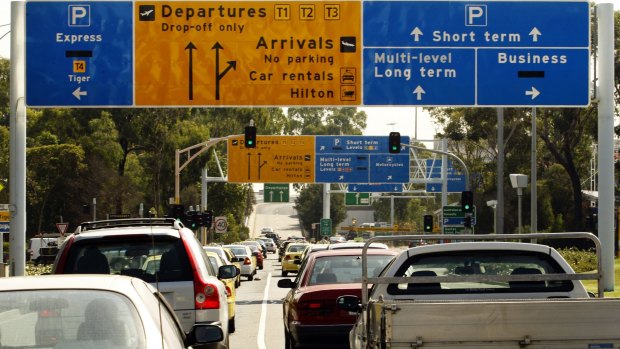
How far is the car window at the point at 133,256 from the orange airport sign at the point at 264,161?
45291 millimetres

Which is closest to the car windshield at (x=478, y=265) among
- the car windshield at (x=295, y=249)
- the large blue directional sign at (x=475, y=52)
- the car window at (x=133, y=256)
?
the car window at (x=133, y=256)

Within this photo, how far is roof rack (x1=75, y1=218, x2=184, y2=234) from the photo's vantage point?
13.0m

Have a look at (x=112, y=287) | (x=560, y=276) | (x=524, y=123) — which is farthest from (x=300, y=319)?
(x=524, y=123)

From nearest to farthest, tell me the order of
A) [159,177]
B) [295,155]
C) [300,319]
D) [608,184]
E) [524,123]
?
1. [300,319]
2. [608,184]
3. [295,155]
4. [524,123]
5. [159,177]

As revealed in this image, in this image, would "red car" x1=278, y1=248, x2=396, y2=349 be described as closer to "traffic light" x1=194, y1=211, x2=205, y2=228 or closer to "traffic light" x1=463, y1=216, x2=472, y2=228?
"traffic light" x1=463, y1=216, x2=472, y2=228

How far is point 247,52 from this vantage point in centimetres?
2669

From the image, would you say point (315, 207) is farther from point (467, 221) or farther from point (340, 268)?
point (340, 268)

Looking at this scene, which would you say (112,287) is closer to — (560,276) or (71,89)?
(560,276)

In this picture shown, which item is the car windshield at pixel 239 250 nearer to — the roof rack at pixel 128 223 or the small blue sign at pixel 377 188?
the small blue sign at pixel 377 188

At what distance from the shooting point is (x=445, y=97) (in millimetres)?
26984

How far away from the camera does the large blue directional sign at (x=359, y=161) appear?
2345 inches

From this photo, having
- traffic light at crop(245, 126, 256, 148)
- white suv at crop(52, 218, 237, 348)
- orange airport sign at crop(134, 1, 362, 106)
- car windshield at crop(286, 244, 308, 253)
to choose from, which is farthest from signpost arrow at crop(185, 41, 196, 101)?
car windshield at crop(286, 244, 308, 253)

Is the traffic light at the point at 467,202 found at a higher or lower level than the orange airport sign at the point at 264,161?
lower

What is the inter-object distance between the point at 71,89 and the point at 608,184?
12.5 meters
